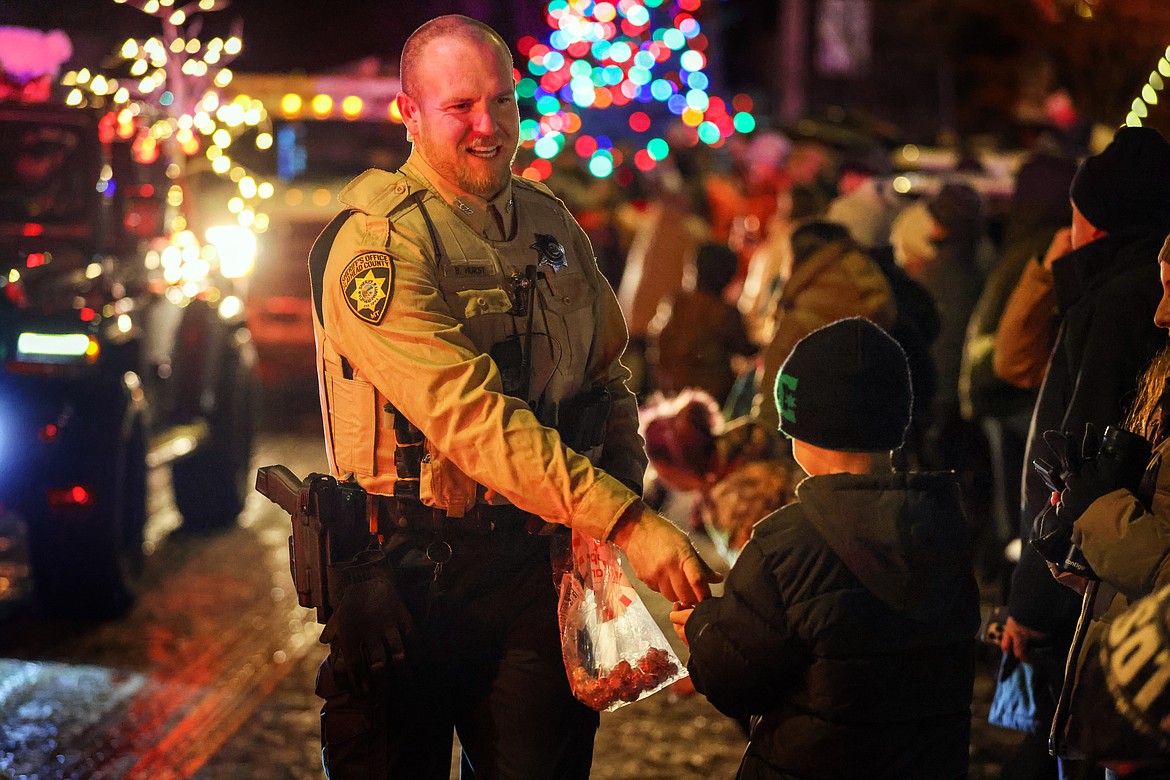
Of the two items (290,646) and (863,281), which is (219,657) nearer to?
(290,646)

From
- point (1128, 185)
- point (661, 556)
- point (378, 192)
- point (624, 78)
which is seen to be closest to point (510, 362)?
point (378, 192)

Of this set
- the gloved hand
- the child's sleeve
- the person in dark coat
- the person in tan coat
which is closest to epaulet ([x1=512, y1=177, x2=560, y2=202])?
the child's sleeve

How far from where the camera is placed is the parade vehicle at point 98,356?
6516 mm

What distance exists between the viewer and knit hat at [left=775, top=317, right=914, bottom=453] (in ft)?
10.1

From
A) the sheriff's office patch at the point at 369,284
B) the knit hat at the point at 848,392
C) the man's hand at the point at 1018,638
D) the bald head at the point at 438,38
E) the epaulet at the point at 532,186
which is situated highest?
the bald head at the point at 438,38

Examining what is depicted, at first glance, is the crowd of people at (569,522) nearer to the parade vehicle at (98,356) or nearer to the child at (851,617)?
the child at (851,617)

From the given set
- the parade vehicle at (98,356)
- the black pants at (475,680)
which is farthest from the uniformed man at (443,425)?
the parade vehicle at (98,356)

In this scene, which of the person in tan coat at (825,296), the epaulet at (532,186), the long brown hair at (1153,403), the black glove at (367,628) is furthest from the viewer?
the person in tan coat at (825,296)

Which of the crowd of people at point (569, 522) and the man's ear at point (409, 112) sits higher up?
the man's ear at point (409, 112)

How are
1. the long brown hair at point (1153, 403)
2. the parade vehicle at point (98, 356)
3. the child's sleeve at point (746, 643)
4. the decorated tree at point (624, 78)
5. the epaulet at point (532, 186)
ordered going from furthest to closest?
the decorated tree at point (624, 78) < the parade vehicle at point (98, 356) < the epaulet at point (532, 186) < the long brown hair at point (1153, 403) < the child's sleeve at point (746, 643)

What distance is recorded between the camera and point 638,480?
11.6 ft

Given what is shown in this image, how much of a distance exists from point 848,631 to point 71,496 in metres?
4.63

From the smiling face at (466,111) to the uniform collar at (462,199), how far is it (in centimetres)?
2

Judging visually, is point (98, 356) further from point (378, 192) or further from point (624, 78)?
point (624, 78)
